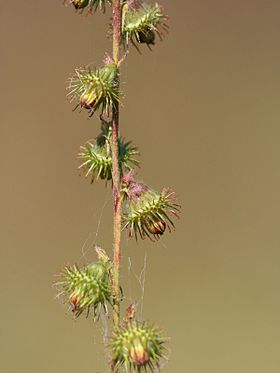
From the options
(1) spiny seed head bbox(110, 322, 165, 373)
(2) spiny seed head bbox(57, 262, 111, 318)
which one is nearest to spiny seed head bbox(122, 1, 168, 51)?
(2) spiny seed head bbox(57, 262, 111, 318)

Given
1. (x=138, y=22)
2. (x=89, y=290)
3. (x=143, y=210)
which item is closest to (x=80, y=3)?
(x=138, y=22)

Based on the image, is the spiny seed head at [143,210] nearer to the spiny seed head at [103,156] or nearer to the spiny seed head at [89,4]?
the spiny seed head at [103,156]

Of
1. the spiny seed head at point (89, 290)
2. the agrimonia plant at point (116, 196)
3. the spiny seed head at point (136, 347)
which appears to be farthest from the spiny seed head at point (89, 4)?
the spiny seed head at point (136, 347)

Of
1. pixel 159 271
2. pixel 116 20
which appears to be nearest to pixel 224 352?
pixel 159 271

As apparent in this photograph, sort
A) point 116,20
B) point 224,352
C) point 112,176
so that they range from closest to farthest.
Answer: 1. point 116,20
2. point 112,176
3. point 224,352

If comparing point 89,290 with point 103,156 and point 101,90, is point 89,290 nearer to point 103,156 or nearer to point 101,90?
point 103,156

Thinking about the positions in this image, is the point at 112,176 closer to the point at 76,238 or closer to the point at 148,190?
the point at 148,190

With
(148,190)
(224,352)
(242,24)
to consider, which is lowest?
(148,190)
